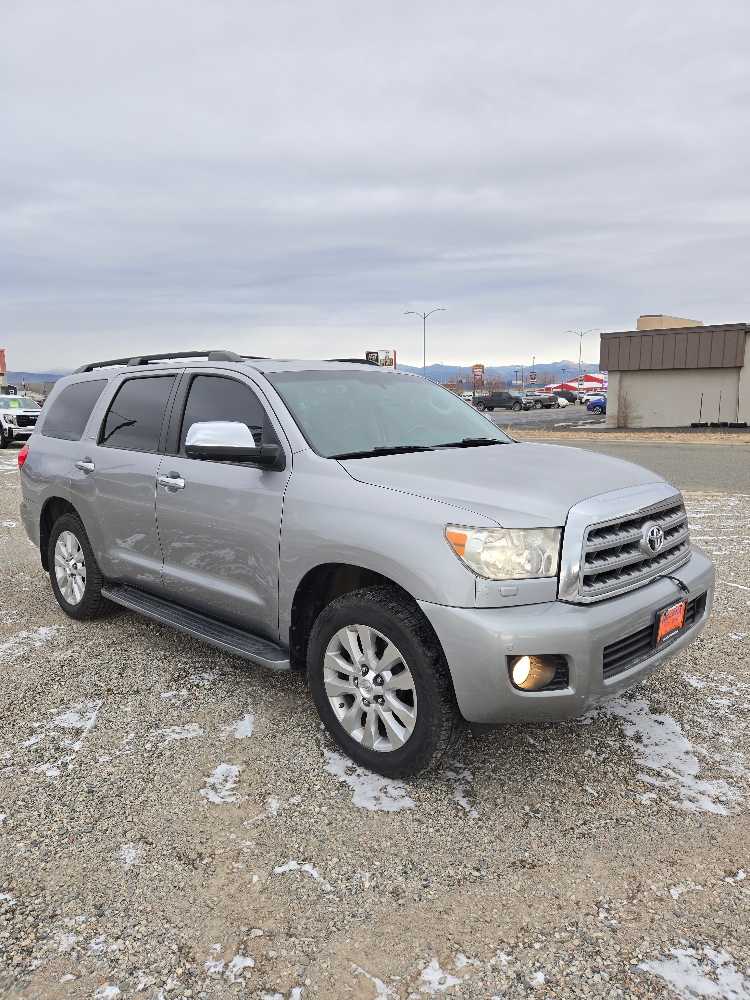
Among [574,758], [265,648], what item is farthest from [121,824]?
[574,758]

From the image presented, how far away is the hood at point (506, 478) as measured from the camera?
3.01m

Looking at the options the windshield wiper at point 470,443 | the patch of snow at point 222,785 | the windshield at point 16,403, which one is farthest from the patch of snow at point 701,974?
the windshield at point 16,403

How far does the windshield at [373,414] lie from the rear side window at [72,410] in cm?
193

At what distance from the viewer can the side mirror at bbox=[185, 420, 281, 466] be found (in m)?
3.61

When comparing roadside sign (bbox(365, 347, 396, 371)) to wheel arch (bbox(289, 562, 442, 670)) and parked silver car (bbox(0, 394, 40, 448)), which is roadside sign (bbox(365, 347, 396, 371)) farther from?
parked silver car (bbox(0, 394, 40, 448))

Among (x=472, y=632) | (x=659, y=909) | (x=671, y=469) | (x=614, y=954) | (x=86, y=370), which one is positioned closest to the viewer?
(x=614, y=954)

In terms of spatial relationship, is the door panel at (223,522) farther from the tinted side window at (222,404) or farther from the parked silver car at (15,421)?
the parked silver car at (15,421)

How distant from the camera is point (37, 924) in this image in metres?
2.45

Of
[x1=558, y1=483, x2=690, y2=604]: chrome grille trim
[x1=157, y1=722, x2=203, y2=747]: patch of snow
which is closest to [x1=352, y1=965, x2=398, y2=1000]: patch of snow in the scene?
[x1=558, y1=483, x2=690, y2=604]: chrome grille trim

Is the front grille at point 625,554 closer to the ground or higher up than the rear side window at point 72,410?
closer to the ground

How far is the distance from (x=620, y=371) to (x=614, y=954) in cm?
3693

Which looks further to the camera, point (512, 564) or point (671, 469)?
point (671, 469)

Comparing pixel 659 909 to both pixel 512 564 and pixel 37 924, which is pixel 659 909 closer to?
pixel 512 564

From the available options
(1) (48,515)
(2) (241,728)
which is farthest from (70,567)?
(2) (241,728)
